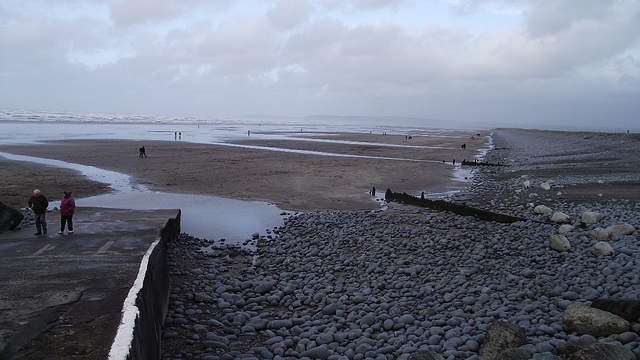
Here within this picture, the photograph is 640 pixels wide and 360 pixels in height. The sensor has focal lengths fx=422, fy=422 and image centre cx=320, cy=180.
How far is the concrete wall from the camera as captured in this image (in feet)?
17.3

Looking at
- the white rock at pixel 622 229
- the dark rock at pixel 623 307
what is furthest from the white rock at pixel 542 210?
the dark rock at pixel 623 307

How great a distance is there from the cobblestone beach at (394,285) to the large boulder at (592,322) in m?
0.09

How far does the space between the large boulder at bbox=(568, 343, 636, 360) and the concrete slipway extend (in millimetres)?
5190

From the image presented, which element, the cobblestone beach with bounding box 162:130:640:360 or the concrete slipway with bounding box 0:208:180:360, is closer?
the concrete slipway with bounding box 0:208:180:360

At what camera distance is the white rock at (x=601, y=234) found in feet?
33.5

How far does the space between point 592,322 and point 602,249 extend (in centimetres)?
400

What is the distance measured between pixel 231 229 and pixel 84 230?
4972 mm

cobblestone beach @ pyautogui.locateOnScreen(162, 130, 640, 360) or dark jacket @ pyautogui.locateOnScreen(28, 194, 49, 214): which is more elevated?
dark jacket @ pyautogui.locateOnScreen(28, 194, 49, 214)

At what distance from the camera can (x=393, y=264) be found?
10438 mm

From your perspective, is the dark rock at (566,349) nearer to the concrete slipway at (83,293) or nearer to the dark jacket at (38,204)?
the concrete slipway at (83,293)

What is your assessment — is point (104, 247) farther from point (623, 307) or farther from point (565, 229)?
point (565, 229)

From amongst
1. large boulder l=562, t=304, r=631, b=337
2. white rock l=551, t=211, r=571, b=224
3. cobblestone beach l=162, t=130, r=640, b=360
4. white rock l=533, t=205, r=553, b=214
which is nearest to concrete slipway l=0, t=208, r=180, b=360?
cobblestone beach l=162, t=130, r=640, b=360

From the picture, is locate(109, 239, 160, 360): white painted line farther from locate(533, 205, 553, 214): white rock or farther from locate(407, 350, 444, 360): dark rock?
locate(533, 205, 553, 214): white rock

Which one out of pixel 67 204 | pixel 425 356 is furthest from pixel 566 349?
pixel 67 204
